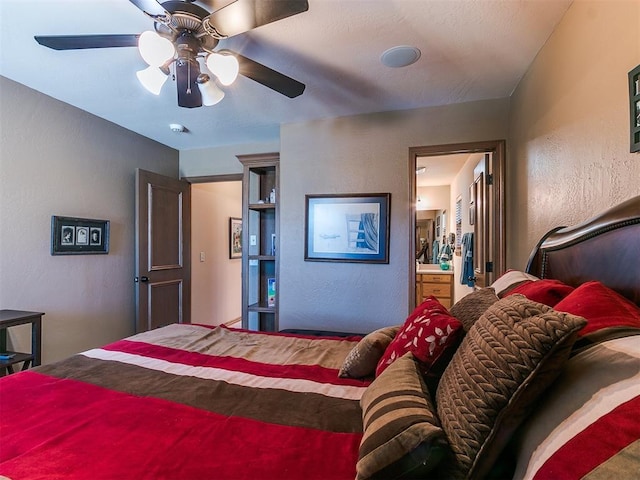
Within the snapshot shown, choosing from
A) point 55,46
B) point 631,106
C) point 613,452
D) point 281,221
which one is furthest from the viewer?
point 281,221

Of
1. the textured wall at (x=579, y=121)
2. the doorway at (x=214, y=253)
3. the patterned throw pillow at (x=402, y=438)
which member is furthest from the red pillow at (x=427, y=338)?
the doorway at (x=214, y=253)

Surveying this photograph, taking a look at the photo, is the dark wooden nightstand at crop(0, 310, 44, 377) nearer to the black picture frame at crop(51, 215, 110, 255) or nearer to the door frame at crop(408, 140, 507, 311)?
the black picture frame at crop(51, 215, 110, 255)

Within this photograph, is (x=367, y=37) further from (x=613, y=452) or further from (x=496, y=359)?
(x=613, y=452)

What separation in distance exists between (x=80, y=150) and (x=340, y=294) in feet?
9.10

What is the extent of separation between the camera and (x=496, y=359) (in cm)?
62

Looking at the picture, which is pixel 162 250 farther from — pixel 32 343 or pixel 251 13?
pixel 251 13

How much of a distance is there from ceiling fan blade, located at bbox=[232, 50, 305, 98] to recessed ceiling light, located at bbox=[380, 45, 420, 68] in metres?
0.60

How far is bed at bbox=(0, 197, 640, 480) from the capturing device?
1.82 ft

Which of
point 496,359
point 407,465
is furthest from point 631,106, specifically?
point 407,465

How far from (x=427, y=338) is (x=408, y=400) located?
278 millimetres

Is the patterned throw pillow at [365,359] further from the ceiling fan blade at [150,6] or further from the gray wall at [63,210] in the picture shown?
the gray wall at [63,210]

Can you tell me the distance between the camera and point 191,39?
1.45 meters

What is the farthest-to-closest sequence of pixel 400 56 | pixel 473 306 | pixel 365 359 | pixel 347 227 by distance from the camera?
pixel 347 227 < pixel 400 56 < pixel 365 359 < pixel 473 306

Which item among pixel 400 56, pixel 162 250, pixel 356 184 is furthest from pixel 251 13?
pixel 162 250
